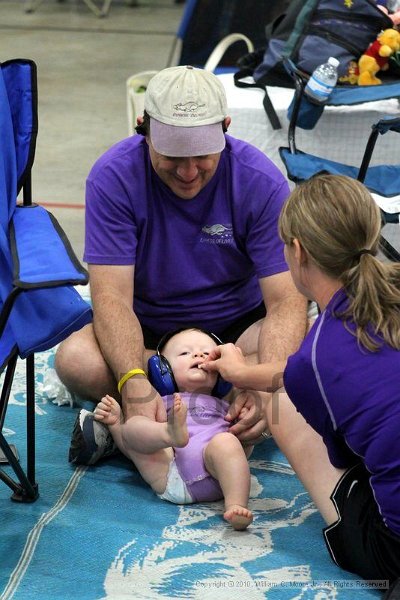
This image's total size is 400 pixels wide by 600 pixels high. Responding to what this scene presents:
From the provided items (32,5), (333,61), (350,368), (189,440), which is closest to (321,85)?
(333,61)

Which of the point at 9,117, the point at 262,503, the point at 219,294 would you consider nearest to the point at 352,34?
the point at 219,294

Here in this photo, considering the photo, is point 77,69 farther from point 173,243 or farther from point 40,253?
point 40,253

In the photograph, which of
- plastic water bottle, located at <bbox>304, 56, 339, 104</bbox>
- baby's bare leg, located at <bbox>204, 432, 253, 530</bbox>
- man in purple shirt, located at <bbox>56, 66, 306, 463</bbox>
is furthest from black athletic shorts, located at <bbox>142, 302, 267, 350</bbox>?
plastic water bottle, located at <bbox>304, 56, 339, 104</bbox>

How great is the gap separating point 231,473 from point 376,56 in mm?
2077

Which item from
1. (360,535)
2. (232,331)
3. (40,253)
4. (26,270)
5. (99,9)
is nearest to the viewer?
(360,535)

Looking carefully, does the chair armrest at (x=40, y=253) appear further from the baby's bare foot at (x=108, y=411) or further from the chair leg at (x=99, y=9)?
the chair leg at (x=99, y=9)

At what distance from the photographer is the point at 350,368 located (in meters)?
1.86

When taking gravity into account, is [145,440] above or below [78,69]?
above

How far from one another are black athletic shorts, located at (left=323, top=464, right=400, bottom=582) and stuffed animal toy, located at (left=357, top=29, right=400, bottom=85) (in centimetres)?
212

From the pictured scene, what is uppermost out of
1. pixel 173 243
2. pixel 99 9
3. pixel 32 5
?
pixel 173 243

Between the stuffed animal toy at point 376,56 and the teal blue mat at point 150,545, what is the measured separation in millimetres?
1773

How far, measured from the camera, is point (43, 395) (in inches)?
117

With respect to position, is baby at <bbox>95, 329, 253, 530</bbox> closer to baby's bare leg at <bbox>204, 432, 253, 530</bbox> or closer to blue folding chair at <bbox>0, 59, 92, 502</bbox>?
baby's bare leg at <bbox>204, 432, 253, 530</bbox>

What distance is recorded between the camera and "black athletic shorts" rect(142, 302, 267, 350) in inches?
109
